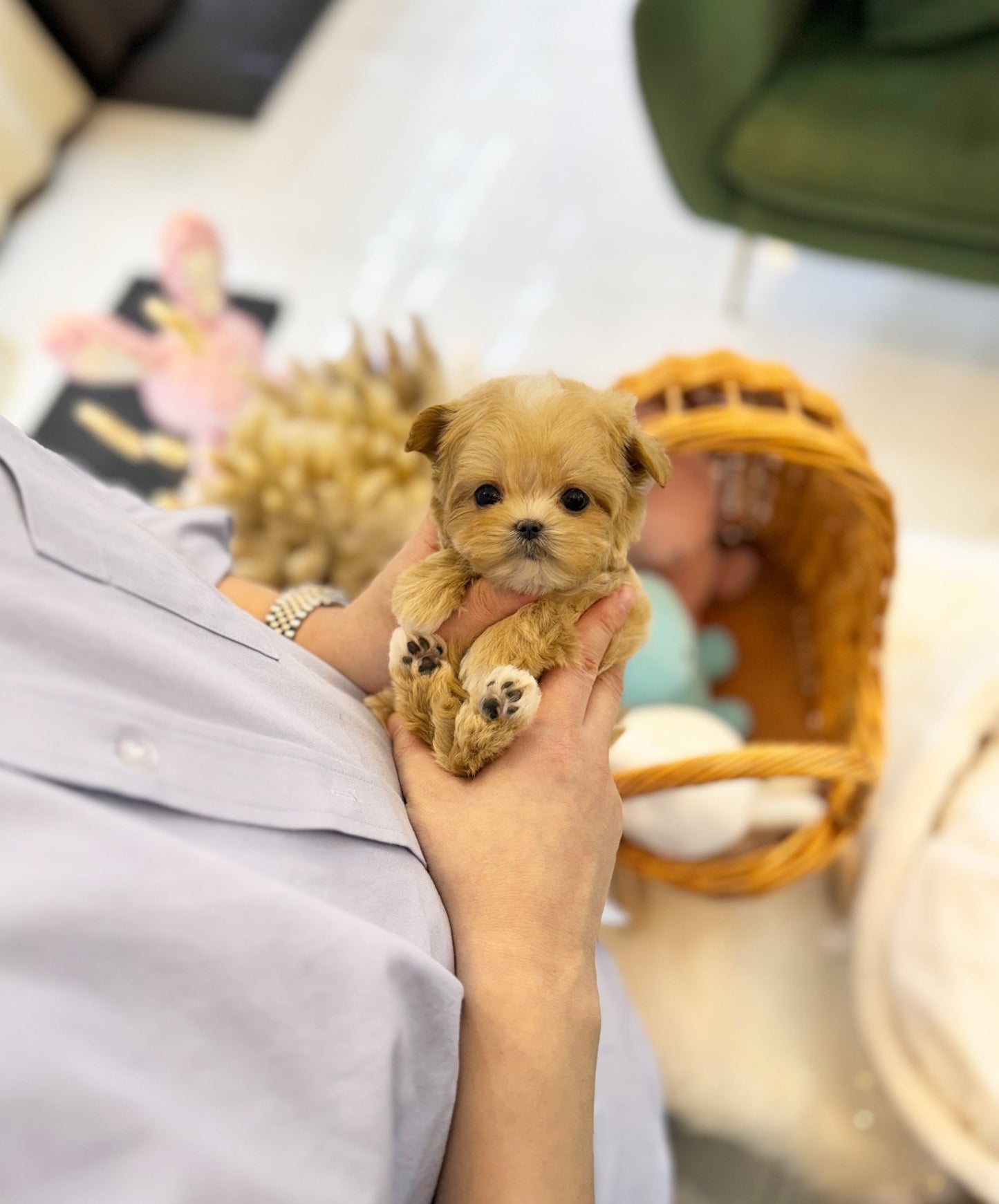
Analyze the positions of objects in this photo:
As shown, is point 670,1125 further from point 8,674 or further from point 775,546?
point 8,674

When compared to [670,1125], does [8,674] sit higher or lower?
higher

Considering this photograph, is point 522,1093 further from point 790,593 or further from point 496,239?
point 496,239

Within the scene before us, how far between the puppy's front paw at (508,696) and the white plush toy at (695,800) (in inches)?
17.4

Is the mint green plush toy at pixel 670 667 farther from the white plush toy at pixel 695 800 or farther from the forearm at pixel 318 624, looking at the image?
the forearm at pixel 318 624

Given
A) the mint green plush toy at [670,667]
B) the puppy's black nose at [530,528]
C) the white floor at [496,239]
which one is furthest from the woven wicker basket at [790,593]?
the white floor at [496,239]

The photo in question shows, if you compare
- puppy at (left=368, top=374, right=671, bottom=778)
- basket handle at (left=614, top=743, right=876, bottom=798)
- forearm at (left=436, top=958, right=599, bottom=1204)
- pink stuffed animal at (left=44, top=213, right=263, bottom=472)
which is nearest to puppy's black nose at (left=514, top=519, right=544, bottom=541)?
puppy at (left=368, top=374, right=671, bottom=778)

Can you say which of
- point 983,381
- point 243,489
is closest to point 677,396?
point 243,489

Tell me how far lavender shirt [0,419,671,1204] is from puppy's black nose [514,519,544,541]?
8.4 inches

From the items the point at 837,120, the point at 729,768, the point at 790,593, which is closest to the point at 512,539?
the point at 729,768

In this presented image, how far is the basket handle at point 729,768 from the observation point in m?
1.02

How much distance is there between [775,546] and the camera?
1659 mm

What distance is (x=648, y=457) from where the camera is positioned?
678 mm

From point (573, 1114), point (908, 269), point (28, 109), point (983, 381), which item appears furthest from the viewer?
point (28, 109)

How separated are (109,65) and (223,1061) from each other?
3.34 metres
